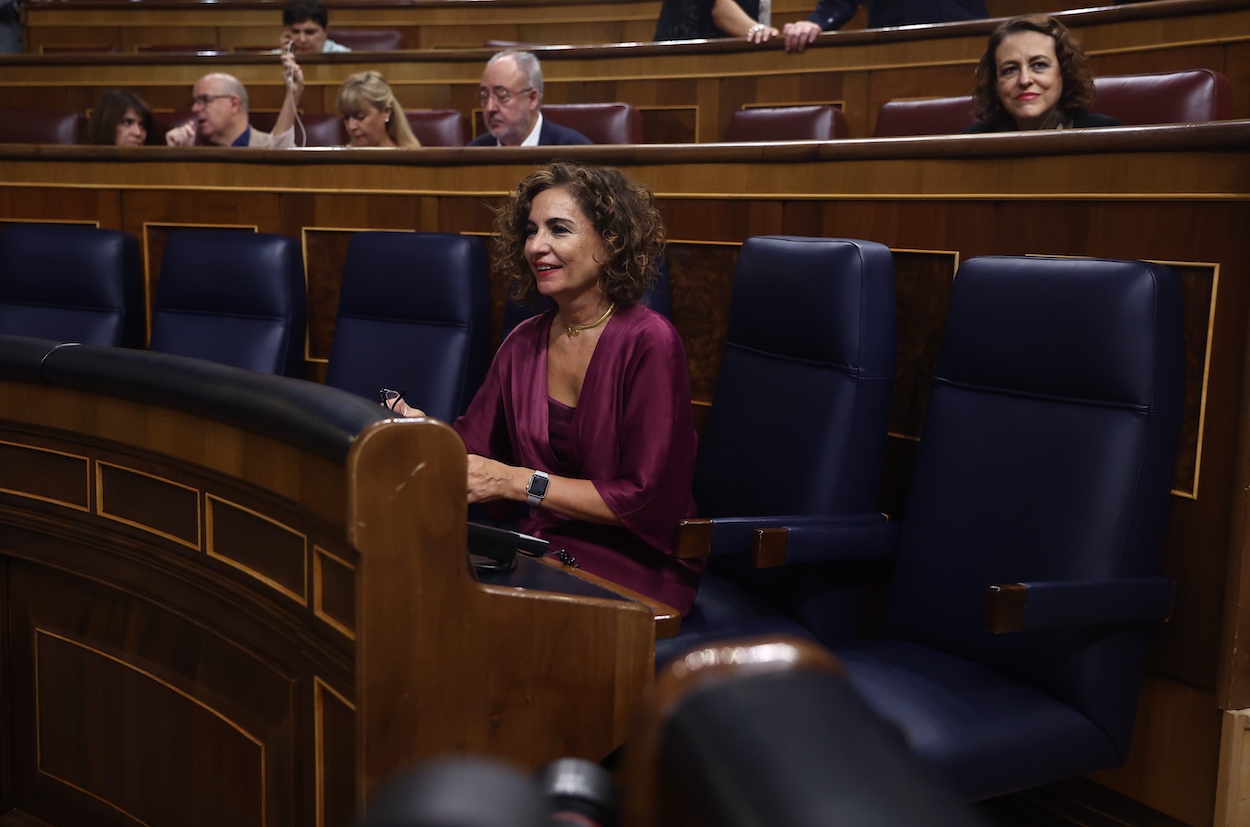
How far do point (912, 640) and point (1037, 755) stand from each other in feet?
0.36

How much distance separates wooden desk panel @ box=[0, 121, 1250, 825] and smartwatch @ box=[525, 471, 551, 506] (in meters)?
0.21

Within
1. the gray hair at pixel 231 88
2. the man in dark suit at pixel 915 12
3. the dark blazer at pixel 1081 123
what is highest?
the man in dark suit at pixel 915 12

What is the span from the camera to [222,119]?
142cm

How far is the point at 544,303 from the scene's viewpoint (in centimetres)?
79

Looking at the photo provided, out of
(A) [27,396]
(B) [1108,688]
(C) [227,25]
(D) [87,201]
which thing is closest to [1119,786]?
(B) [1108,688]

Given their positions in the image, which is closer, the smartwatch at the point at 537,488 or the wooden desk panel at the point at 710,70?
the smartwatch at the point at 537,488

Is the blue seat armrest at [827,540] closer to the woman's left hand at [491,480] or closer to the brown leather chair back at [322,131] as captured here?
the woman's left hand at [491,480]

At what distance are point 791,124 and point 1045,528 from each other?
0.80m

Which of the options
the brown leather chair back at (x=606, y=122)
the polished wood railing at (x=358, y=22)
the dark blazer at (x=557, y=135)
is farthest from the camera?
the polished wood railing at (x=358, y=22)

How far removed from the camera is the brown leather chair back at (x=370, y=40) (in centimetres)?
207

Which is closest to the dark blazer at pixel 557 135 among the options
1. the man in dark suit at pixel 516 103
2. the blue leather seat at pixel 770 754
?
the man in dark suit at pixel 516 103

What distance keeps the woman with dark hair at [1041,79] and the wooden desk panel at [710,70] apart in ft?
0.89

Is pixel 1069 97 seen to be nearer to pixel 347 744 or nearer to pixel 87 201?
pixel 347 744

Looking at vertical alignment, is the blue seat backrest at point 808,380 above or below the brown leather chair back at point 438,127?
below
